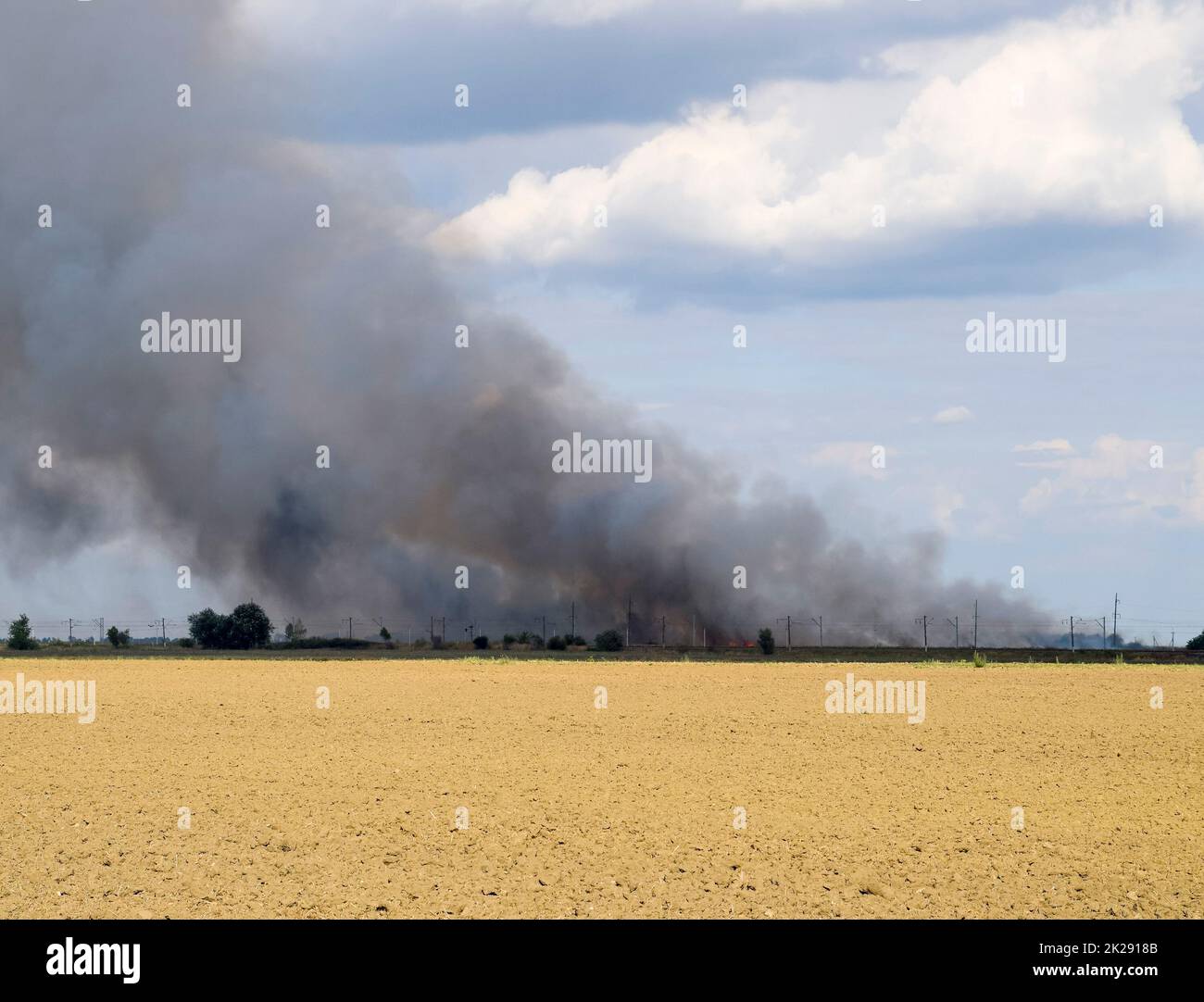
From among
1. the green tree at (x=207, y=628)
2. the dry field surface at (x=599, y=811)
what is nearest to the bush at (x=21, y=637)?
the green tree at (x=207, y=628)

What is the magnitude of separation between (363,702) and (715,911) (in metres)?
37.8

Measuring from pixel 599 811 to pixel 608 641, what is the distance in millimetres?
99241

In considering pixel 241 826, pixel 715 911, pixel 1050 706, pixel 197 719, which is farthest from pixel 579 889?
pixel 1050 706

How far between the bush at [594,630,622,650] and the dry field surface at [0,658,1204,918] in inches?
2776

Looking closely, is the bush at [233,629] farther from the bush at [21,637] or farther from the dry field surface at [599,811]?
the dry field surface at [599,811]

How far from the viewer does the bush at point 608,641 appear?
12812 centimetres

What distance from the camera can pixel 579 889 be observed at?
23.4 meters

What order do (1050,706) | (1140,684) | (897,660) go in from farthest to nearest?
(897,660), (1140,684), (1050,706)

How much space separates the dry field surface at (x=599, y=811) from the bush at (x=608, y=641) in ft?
231

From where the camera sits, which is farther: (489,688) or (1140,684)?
(1140,684)

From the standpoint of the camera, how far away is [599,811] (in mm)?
29969

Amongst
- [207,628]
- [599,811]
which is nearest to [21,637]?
[207,628]

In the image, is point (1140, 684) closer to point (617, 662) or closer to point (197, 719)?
point (617, 662)

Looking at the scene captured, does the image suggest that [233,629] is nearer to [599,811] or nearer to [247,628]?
[247,628]
